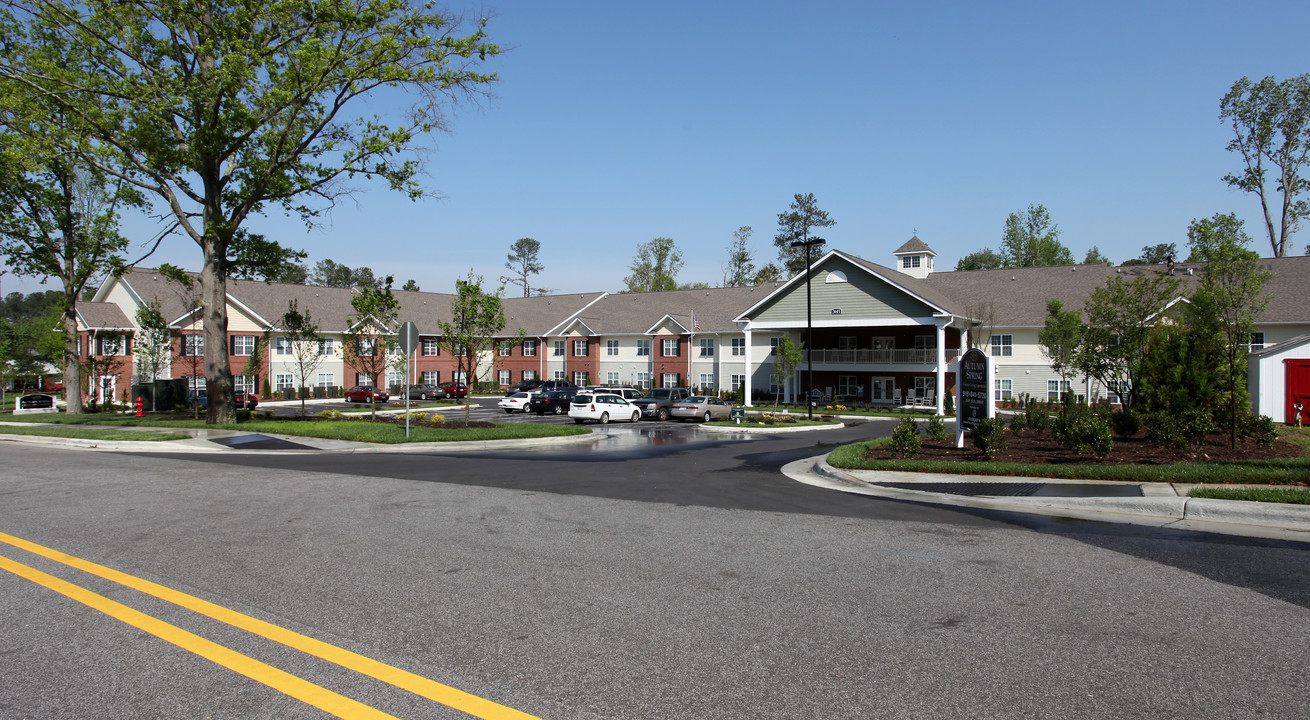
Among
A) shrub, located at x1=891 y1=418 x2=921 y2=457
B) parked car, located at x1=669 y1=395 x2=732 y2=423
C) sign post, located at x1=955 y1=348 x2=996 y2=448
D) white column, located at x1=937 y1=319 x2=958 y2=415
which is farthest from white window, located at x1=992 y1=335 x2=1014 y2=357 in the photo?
shrub, located at x1=891 y1=418 x2=921 y2=457

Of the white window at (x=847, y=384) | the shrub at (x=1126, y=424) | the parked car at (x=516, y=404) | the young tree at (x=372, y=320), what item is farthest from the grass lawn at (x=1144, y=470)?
the white window at (x=847, y=384)

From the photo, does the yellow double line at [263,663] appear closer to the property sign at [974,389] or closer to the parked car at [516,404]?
the property sign at [974,389]

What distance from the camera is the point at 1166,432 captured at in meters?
14.7

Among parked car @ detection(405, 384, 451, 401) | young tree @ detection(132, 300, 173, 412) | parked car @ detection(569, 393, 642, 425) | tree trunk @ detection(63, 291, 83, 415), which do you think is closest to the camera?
parked car @ detection(569, 393, 642, 425)

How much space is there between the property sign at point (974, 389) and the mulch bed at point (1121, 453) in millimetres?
712

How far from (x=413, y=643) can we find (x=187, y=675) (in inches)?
51.1

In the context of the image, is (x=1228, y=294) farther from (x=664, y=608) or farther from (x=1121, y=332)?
(x=664, y=608)

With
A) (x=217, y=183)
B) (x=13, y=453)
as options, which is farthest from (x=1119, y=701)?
(x=217, y=183)

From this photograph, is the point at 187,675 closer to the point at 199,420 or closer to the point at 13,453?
the point at 13,453

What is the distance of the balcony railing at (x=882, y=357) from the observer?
4416 centimetres

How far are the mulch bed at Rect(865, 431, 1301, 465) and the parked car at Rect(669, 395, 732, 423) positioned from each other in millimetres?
18610

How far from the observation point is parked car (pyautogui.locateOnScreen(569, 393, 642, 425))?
114ft

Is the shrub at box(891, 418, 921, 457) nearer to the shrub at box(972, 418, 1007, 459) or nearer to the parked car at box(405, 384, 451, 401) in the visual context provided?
the shrub at box(972, 418, 1007, 459)

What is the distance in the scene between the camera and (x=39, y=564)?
7215 millimetres
